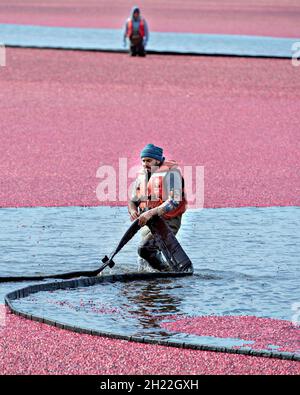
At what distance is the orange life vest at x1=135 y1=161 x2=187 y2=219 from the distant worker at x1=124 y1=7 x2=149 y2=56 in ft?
78.3

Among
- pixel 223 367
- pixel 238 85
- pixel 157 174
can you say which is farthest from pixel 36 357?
pixel 238 85

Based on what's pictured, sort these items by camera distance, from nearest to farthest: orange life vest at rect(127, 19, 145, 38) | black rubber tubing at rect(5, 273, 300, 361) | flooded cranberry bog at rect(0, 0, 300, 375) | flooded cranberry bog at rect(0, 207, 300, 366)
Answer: black rubber tubing at rect(5, 273, 300, 361)
flooded cranberry bog at rect(0, 0, 300, 375)
flooded cranberry bog at rect(0, 207, 300, 366)
orange life vest at rect(127, 19, 145, 38)

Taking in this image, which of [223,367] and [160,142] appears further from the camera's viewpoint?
[160,142]

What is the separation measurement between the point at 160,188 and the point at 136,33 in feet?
80.9

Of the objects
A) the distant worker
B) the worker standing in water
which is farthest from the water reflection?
the distant worker

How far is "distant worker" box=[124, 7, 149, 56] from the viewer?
35594 millimetres

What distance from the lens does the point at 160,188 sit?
11.8 m

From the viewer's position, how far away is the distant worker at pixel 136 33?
→ 35.6 m

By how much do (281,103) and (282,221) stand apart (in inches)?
533

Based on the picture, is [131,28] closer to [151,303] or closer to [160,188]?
[160,188]

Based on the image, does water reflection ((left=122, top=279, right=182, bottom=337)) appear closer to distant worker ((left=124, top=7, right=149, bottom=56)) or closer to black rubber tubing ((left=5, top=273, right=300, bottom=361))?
black rubber tubing ((left=5, top=273, right=300, bottom=361))

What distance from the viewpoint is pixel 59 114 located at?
25844 millimetres
